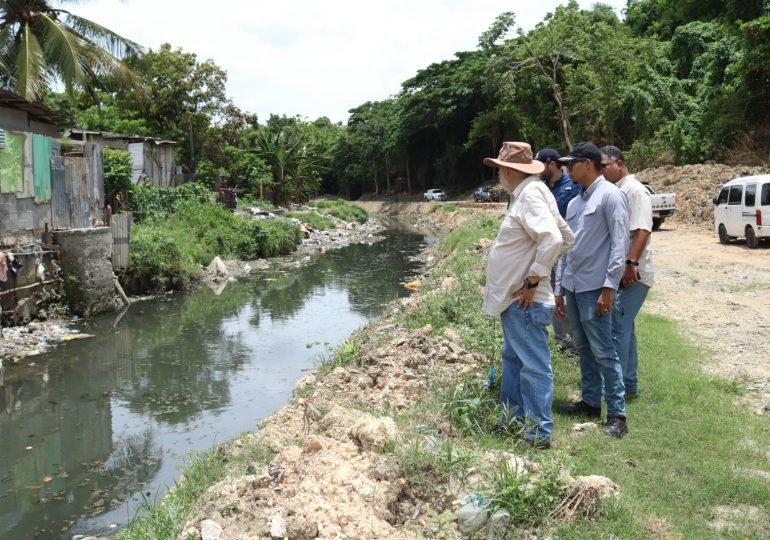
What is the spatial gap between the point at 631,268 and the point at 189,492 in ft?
11.2

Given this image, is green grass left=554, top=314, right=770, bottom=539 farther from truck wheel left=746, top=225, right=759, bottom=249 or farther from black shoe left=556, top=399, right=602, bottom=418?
truck wheel left=746, top=225, right=759, bottom=249

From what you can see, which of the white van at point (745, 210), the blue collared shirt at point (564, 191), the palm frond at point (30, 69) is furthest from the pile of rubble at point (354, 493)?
the palm frond at point (30, 69)

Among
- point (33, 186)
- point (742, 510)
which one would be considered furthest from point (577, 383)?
point (33, 186)

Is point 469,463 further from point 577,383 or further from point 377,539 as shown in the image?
point 577,383

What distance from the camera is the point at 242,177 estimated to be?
34.9 metres

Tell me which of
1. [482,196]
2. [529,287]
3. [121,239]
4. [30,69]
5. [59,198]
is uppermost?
[30,69]

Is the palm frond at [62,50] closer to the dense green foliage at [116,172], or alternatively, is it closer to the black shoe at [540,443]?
the dense green foliage at [116,172]

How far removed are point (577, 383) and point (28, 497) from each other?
4722 millimetres

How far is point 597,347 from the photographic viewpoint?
4188 millimetres

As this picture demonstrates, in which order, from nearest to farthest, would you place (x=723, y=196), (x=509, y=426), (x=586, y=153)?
(x=509, y=426), (x=586, y=153), (x=723, y=196)

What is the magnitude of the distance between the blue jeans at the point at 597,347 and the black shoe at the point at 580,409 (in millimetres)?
208

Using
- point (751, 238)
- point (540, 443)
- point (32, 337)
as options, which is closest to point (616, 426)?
point (540, 443)

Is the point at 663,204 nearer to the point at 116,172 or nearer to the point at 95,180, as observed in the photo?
the point at 95,180

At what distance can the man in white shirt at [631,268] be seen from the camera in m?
4.45
